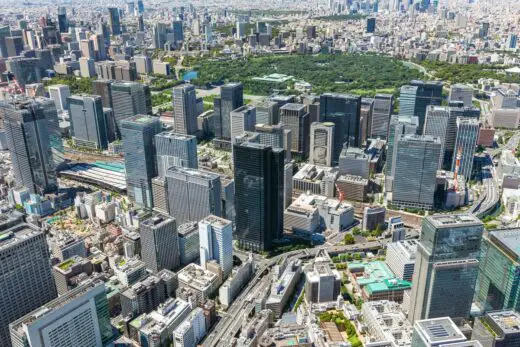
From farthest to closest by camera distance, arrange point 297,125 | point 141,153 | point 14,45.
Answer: point 14,45
point 297,125
point 141,153

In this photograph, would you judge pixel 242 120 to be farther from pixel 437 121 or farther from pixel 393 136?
pixel 437 121

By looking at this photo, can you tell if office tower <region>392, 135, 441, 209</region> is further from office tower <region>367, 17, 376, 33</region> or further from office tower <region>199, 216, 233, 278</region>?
office tower <region>367, 17, 376, 33</region>

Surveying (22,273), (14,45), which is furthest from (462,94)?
(14,45)

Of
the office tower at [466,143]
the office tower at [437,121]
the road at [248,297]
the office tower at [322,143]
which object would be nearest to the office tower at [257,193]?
the road at [248,297]

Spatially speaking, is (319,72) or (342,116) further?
(319,72)

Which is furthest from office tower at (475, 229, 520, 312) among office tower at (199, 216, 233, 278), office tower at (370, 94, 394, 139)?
office tower at (370, 94, 394, 139)

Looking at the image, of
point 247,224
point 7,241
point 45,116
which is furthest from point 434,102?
point 7,241
